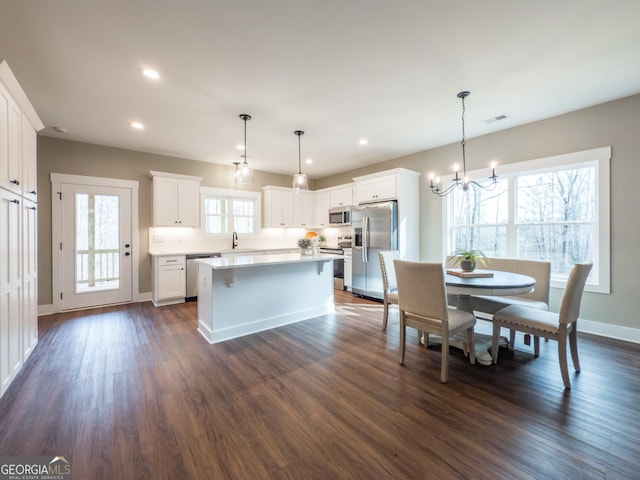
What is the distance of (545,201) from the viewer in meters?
3.82

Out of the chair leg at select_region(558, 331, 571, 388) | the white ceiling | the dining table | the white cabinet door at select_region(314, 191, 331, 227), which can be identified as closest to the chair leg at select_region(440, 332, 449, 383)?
the dining table

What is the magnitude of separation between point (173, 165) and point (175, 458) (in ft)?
16.6

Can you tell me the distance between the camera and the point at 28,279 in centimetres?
268

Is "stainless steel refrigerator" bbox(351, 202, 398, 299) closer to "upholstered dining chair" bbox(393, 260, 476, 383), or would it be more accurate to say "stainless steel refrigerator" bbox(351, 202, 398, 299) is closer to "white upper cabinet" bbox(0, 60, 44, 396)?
"upholstered dining chair" bbox(393, 260, 476, 383)

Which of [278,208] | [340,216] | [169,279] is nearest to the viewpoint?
[169,279]

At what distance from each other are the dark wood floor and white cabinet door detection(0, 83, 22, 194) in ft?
5.40

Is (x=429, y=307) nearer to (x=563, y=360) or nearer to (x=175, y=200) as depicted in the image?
(x=563, y=360)

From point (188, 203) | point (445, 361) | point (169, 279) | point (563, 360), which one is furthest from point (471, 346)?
point (188, 203)

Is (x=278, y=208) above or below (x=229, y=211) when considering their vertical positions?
above

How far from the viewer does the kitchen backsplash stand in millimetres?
5250

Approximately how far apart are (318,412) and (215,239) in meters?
4.70

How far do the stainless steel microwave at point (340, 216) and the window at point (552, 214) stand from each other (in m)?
2.31

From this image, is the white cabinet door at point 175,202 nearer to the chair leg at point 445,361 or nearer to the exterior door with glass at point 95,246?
the exterior door with glass at point 95,246

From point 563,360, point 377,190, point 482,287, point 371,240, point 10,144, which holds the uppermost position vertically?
point 377,190
